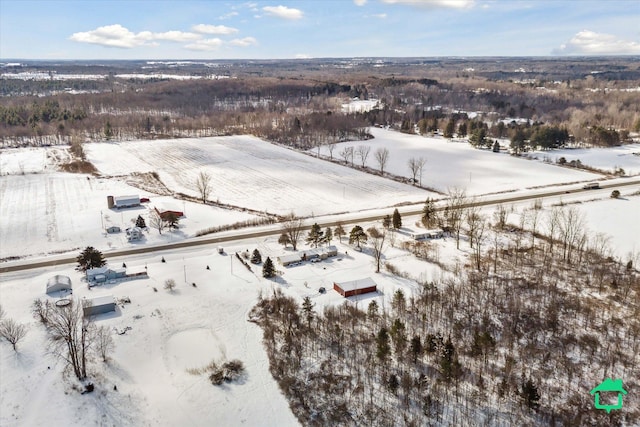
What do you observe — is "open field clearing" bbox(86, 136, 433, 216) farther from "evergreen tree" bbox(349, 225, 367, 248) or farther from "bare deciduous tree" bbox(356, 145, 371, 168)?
"evergreen tree" bbox(349, 225, 367, 248)

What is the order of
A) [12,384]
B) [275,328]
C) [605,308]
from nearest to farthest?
1. [12,384]
2. [275,328]
3. [605,308]

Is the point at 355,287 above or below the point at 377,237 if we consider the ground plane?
below

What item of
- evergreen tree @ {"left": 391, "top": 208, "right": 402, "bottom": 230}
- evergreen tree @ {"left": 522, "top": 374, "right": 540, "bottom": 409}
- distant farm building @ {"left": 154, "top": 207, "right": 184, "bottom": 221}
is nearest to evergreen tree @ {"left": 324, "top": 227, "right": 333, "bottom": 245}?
evergreen tree @ {"left": 391, "top": 208, "right": 402, "bottom": 230}

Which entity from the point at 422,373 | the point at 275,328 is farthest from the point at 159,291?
the point at 422,373

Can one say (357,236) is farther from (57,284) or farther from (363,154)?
(363,154)

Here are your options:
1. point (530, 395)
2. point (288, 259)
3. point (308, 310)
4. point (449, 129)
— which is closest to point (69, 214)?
point (288, 259)

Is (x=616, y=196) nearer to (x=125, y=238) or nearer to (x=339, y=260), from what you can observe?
(x=339, y=260)
